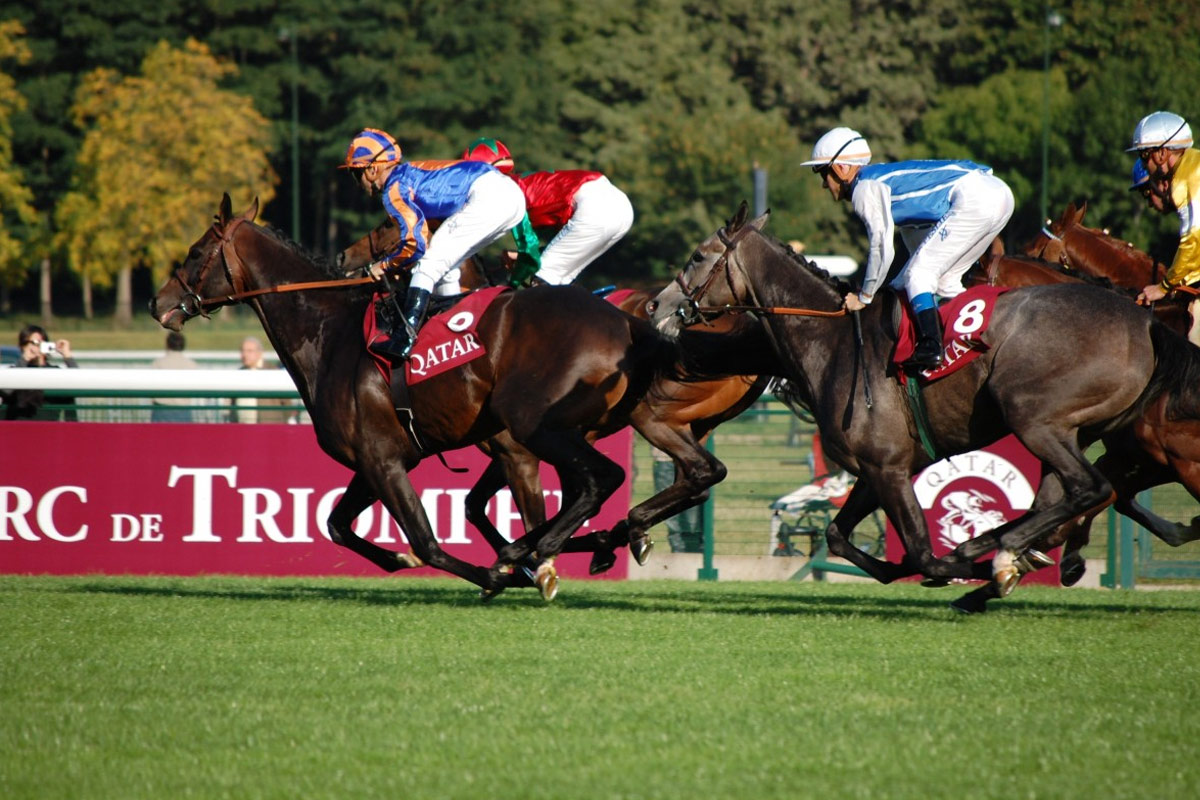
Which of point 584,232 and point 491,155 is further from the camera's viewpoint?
point 491,155

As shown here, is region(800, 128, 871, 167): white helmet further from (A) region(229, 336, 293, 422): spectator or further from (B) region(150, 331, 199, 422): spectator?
(B) region(150, 331, 199, 422): spectator

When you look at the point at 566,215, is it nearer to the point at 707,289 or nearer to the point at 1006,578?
the point at 707,289

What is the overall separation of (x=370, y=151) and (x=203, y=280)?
3.92 feet

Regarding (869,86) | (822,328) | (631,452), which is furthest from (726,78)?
(822,328)

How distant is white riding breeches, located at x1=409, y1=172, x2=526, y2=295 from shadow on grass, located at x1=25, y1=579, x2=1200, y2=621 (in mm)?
1856

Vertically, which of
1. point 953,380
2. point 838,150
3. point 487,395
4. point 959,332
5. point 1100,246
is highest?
point 838,150

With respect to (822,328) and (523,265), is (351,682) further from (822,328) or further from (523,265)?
(523,265)

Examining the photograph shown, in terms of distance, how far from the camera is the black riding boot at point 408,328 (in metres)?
7.80

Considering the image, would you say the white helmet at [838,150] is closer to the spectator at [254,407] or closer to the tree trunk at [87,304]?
the spectator at [254,407]

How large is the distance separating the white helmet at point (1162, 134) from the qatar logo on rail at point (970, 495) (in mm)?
3042

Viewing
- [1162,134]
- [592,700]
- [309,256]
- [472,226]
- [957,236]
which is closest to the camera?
[592,700]

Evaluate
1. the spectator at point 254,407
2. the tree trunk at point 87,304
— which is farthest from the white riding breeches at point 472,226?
the tree trunk at point 87,304

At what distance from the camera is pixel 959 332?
24.0 feet

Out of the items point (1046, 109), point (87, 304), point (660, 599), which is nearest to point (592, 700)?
point (660, 599)
